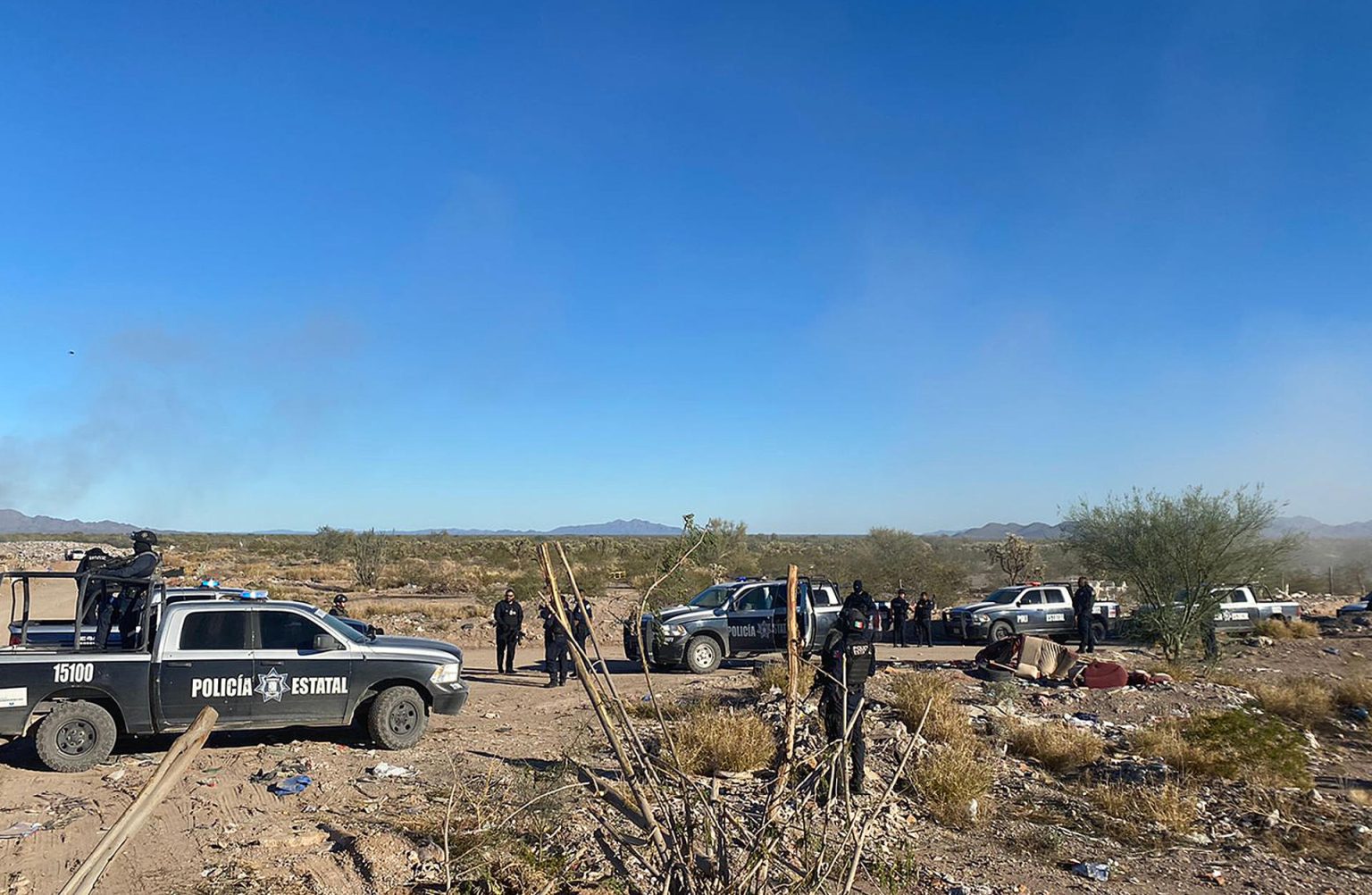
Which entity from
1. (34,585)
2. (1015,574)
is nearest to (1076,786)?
(1015,574)

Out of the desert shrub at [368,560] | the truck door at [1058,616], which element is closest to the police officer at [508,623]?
the truck door at [1058,616]

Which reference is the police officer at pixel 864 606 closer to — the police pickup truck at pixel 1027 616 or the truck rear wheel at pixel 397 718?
the truck rear wheel at pixel 397 718

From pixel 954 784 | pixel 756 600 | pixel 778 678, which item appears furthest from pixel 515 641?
pixel 954 784

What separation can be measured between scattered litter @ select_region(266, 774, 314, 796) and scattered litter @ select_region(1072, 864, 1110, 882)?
6904 mm

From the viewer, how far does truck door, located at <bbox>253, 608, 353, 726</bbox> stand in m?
9.55

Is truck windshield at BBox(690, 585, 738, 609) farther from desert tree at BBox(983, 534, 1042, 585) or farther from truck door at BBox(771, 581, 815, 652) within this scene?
desert tree at BBox(983, 534, 1042, 585)

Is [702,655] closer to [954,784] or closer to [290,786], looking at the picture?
[954,784]

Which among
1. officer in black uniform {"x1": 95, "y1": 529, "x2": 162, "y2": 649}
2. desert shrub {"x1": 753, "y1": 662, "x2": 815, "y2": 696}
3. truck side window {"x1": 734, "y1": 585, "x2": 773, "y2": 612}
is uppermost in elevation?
officer in black uniform {"x1": 95, "y1": 529, "x2": 162, "y2": 649}

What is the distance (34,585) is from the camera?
3966 cm

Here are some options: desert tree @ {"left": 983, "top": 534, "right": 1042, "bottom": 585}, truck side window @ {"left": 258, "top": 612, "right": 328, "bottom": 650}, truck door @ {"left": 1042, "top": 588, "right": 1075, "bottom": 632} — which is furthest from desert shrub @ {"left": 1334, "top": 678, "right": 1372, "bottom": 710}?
desert tree @ {"left": 983, "top": 534, "right": 1042, "bottom": 585}

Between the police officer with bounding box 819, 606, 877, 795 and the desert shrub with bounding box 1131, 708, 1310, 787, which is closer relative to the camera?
the police officer with bounding box 819, 606, 877, 795

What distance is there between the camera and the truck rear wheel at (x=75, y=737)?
8.90 meters

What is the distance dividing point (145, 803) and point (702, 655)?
15862 millimetres

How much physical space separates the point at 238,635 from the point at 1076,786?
9278 millimetres
